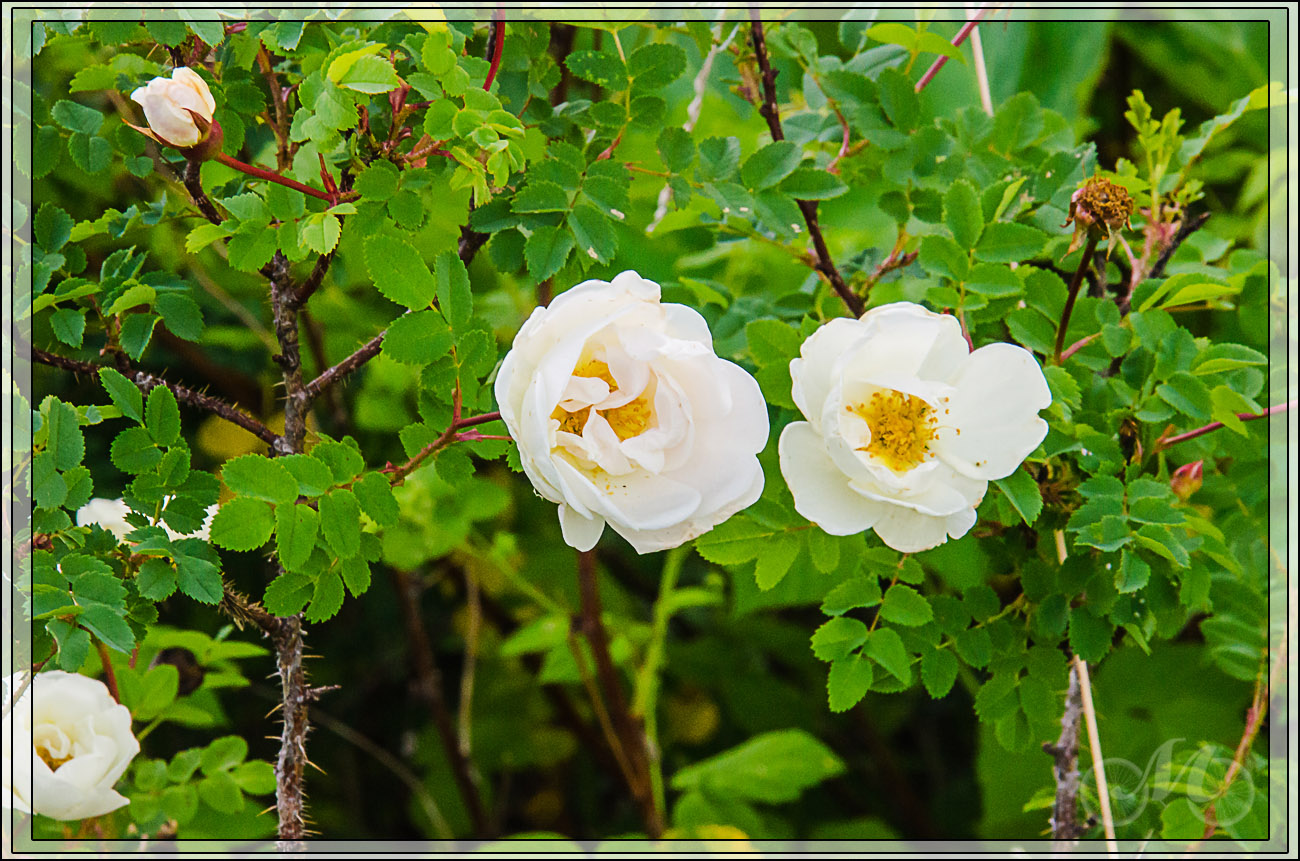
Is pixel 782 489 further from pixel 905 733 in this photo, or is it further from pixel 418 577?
pixel 905 733

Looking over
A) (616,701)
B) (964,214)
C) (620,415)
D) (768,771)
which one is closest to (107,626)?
(620,415)

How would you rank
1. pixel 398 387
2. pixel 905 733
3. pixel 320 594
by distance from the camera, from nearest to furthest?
1. pixel 320 594
2. pixel 398 387
3. pixel 905 733

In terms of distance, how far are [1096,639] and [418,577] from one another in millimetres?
821

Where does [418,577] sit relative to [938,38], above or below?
below

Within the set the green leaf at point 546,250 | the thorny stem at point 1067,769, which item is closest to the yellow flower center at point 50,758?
the green leaf at point 546,250

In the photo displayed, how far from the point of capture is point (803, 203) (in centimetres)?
62

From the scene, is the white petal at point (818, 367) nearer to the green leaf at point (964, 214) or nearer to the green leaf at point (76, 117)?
the green leaf at point (964, 214)

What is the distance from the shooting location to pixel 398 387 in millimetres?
1056


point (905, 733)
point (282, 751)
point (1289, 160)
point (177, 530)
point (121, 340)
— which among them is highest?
point (1289, 160)

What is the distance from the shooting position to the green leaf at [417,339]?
0.46 m

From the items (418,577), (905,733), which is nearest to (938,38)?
(418,577)

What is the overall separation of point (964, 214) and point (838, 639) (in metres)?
0.24

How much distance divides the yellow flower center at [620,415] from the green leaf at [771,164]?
18 cm

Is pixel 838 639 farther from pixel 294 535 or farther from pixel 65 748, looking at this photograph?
pixel 65 748
